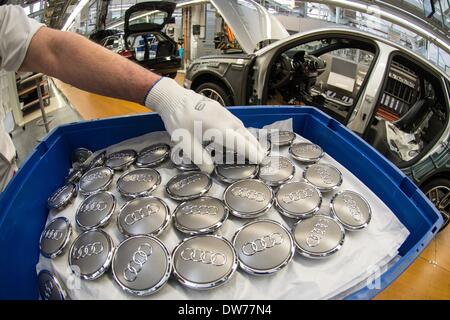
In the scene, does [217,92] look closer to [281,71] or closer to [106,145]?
[281,71]

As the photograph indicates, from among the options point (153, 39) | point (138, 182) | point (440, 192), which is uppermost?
point (153, 39)

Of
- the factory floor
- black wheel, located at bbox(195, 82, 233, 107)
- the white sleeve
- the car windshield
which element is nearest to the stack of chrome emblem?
the white sleeve

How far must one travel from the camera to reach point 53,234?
72cm

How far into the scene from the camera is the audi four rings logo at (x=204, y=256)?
2.02 feet

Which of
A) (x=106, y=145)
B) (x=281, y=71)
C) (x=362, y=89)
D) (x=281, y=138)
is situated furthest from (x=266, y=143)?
(x=281, y=71)

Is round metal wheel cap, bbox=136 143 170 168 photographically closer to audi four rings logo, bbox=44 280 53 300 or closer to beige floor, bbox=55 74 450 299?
audi four rings logo, bbox=44 280 53 300

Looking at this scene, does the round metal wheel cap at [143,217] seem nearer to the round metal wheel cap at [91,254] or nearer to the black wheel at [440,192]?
the round metal wheel cap at [91,254]

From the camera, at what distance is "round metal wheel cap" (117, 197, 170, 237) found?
693mm

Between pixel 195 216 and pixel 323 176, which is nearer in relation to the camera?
pixel 195 216

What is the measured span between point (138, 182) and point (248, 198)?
33cm

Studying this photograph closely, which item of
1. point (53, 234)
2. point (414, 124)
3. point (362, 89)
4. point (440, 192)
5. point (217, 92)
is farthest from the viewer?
point (217, 92)

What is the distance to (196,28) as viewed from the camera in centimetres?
478
